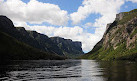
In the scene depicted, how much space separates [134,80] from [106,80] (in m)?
10.3

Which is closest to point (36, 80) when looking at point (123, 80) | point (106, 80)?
point (106, 80)

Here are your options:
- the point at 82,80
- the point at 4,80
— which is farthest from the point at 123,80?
the point at 4,80

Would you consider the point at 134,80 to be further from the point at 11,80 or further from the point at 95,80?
the point at 11,80

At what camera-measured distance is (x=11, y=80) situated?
6188cm

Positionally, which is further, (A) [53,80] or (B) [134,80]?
(A) [53,80]

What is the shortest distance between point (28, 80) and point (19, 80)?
3565 millimetres

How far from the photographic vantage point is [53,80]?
207 feet

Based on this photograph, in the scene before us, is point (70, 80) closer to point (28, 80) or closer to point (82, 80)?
point (82, 80)

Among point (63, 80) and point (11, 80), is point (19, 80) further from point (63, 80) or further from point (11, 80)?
point (63, 80)

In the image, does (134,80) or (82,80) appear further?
(82,80)

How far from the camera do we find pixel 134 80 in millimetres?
58844

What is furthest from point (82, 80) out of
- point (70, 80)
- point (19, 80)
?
point (19, 80)

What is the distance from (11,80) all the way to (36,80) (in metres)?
9.85

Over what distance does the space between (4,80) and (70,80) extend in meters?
25.9
